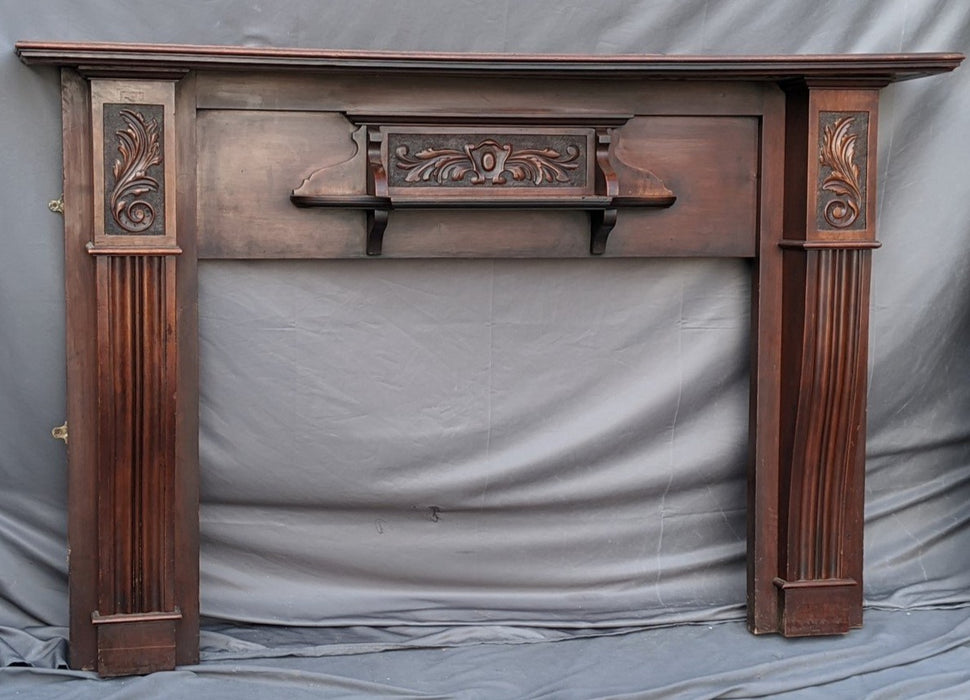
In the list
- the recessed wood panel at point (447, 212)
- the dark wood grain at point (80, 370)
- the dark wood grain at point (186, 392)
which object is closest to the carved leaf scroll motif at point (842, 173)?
the recessed wood panel at point (447, 212)

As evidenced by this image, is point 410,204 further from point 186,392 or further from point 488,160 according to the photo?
point 186,392

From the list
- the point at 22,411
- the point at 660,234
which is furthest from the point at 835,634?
the point at 22,411

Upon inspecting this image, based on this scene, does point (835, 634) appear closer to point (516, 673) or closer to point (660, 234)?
point (516, 673)

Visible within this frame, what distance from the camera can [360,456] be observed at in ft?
8.68

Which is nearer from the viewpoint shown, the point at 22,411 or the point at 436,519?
the point at 22,411

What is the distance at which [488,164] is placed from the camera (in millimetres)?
2480

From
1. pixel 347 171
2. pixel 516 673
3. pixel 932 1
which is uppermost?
pixel 932 1

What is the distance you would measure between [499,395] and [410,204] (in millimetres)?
460

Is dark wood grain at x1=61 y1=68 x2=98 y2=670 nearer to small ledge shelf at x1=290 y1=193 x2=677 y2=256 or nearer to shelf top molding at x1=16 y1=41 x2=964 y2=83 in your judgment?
shelf top molding at x1=16 y1=41 x2=964 y2=83

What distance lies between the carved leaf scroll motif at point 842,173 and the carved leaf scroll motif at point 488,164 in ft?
1.52

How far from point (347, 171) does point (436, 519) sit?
710mm

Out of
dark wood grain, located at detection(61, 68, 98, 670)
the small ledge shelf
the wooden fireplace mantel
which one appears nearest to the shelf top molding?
the wooden fireplace mantel

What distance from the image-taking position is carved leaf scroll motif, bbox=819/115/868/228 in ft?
8.32

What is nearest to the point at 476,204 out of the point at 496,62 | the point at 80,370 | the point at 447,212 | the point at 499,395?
the point at 447,212
